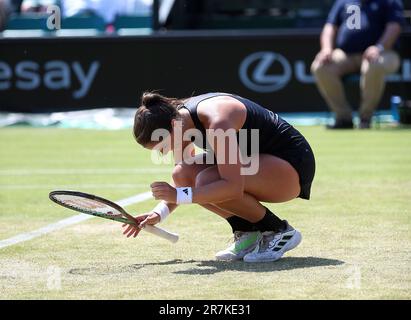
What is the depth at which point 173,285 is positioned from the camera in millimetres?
4836

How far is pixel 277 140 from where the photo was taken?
5539 millimetres

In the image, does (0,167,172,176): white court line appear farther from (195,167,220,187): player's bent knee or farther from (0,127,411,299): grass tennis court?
(195,167,220,187): player's bent knee

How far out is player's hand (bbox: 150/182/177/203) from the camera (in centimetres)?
512

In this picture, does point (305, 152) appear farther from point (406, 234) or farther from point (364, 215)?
point (364, 215)

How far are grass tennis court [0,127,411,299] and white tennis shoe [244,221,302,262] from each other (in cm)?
7

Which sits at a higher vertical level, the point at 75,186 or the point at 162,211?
the point at 162,211

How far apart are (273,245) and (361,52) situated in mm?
9073

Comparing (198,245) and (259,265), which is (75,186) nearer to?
(198,245)

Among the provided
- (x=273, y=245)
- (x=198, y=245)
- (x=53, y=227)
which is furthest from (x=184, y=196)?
(x=53, y=227)

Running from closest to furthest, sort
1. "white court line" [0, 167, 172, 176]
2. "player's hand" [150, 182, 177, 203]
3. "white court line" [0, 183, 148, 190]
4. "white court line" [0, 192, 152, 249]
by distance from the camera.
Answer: "player's hand" [150, 182, 177, 203] → "white court line" [0, 192, 152, 249] → "white court line" [0, 183, 148, 190] → "white court line" [0, 167, 172, 176]

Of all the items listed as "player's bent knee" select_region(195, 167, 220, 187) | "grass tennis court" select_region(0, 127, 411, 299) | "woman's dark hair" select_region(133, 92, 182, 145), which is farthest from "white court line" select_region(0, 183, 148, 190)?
"woman's dark hair" select_region(133, 92, 182, 145)
